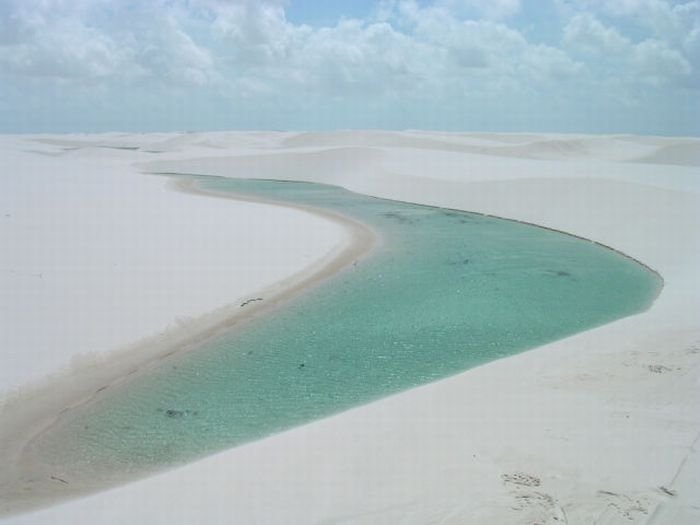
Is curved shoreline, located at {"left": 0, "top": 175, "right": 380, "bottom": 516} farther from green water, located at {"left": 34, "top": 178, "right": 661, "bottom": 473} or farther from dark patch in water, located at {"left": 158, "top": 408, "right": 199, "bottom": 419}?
dark patch in water, located at {"left": 158, "top": 408, "right": 199, "bottom": 419}

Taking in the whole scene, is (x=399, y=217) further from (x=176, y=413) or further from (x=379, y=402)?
(x=176, y=413)

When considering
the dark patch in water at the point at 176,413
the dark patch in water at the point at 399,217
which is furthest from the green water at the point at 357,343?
the dark patch in water at the point at 399,217

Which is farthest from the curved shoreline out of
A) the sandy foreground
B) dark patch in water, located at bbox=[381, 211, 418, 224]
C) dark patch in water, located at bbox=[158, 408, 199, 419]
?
dark patch in water, located at bbox=[381, 211, 418, 224]

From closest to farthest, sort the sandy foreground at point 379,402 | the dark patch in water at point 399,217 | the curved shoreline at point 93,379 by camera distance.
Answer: the sandy foreground at point 379,402
the curved shoreline at point 93,379
the dark patch in water at point 399,217

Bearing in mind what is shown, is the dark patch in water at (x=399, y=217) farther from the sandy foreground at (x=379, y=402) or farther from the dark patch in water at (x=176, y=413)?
the dark patch in water at (x=176, y=413)

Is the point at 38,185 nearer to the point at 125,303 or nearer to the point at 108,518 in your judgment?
the point at 125,303

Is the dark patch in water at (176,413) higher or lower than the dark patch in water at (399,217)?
lower
